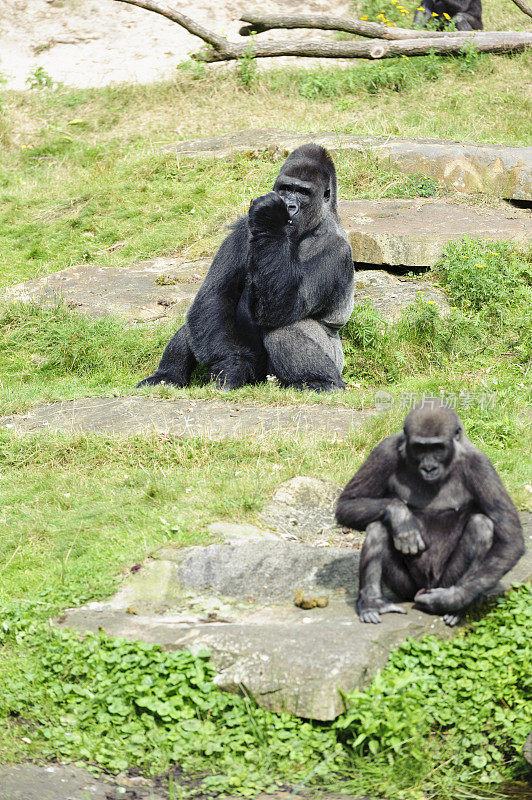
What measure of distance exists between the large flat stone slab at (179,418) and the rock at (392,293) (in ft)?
6.59

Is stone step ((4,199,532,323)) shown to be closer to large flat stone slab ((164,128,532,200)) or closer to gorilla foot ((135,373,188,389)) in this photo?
large flat stone slab ((164,128,532,200))

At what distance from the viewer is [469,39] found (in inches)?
520

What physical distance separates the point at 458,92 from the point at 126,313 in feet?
20.5

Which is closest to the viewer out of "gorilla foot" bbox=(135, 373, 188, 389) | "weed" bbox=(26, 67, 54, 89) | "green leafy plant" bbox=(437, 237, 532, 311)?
"gorilla foot" bbox=(135, 373, 188, 389)

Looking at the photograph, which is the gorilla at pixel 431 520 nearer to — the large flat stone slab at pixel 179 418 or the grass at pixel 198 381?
the grass at pixel 198 381

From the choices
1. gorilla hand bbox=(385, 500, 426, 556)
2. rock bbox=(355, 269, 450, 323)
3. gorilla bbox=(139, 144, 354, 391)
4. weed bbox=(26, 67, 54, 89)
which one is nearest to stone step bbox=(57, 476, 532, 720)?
gorilla hand bbox=(385, 500, 426, 556)

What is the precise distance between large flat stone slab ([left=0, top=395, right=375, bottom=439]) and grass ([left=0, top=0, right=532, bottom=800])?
0.61 feet

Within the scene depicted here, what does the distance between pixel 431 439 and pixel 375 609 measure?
69cm

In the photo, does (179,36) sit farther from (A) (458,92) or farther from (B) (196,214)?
(B) (196,214)

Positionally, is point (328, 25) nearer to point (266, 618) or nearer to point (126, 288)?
point (126, 288)

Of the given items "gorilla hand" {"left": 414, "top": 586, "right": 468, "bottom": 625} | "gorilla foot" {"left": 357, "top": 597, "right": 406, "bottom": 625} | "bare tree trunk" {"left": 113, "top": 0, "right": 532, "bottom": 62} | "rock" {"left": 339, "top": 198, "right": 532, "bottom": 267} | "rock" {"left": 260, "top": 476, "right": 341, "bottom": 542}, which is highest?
"bare tree trunk" {"left": 113, "top": 0, "right": 532, "bottom": 62}

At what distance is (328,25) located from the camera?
13.2 metres

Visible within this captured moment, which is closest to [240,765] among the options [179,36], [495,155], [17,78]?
[495,155]

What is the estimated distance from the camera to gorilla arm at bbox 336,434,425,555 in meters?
3.76
